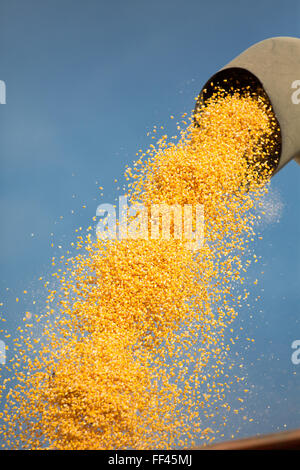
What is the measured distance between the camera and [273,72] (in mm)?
2393

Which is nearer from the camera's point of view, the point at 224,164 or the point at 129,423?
the point at 129,423

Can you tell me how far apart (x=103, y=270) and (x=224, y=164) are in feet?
3.04

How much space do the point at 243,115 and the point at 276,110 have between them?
0.63 ft

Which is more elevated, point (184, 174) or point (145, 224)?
point (184, 174)

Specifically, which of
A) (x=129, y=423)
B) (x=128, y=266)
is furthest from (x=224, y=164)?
(x=129, y=423)

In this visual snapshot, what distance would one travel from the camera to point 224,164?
2311 millimetres

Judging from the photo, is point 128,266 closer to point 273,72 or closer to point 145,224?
point 145,224

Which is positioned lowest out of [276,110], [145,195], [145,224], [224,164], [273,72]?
[145,224]

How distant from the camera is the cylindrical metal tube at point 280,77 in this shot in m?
2.37

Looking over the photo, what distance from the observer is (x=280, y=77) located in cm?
239

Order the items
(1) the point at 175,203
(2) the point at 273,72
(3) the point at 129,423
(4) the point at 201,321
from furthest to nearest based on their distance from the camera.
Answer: (2) the point at 273,72 < (1) the point at 175,203 < (4) the point at 201,321 < (3) the point at 129,423

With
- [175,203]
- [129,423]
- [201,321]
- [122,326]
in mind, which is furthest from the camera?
[175,203]

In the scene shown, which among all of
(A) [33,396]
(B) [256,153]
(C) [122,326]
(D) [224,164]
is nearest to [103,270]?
(C) [122,326]

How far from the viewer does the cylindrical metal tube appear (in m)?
2.37
